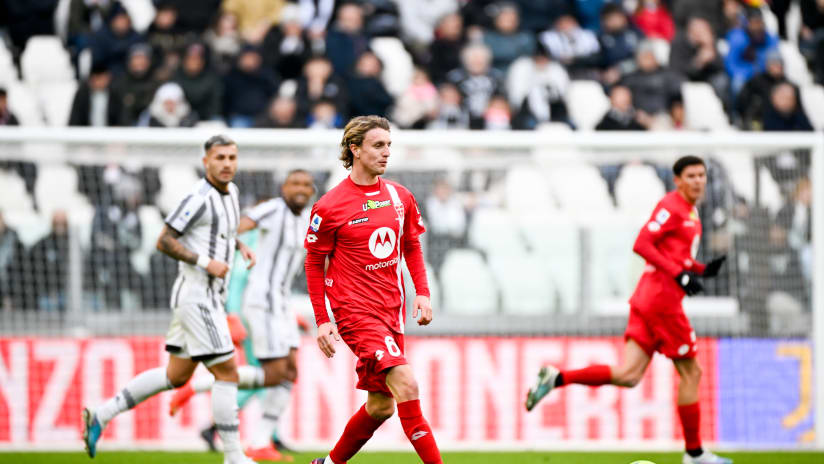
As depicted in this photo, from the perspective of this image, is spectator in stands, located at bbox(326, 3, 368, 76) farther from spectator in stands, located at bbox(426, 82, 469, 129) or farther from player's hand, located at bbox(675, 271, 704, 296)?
player's hand, located at bbox(675, 271, 704, 296)

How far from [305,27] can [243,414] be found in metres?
6.01

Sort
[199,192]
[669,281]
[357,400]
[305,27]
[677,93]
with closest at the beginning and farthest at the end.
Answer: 1. [199,192]
2. [669,281]
3. [357,400]
4. [677,93]
5. [305,27]

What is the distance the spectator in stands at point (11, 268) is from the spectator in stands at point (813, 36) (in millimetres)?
9955

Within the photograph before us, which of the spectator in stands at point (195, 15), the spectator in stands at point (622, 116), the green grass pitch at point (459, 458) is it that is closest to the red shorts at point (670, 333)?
the green grass pitch at point (459, 458)

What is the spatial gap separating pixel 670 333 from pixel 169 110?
689 cm

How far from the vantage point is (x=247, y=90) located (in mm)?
13523

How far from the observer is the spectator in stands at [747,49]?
47.3 ft

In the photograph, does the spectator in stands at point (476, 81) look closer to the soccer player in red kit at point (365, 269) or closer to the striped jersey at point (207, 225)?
the striped jersey at point (207, 225)

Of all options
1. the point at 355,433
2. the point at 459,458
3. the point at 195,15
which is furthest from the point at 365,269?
the point at 195,15

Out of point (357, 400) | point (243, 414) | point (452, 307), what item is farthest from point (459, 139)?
point (243, 414)

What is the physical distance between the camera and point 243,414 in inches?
405

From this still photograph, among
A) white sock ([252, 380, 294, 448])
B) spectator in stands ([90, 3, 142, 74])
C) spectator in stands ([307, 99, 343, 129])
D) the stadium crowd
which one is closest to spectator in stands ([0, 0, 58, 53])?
the stadium crowd

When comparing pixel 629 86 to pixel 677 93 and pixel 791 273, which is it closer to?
pixel 677 93

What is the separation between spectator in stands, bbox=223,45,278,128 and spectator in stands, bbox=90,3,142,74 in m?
1.30
